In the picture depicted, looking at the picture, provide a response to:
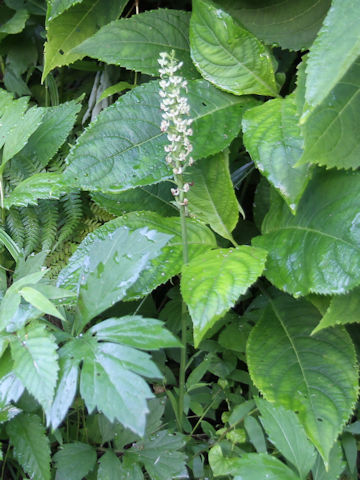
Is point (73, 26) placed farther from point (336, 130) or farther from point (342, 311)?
point (342, 311)

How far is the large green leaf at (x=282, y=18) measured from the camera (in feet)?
4.61

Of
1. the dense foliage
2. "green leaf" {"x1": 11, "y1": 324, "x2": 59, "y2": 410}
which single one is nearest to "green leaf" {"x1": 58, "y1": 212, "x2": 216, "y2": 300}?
the dense foliage

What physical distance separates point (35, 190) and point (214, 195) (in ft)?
1.73

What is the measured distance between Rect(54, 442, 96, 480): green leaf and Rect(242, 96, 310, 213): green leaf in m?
0.74

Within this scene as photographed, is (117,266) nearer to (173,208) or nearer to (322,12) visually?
(173,208)

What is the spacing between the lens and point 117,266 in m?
1.04

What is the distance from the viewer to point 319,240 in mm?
1116

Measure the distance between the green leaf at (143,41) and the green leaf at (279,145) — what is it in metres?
0.33

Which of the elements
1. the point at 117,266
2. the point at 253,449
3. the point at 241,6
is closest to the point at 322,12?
the point at 241,6

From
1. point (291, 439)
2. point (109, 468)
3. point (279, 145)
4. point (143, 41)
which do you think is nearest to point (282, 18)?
point (143, 41)

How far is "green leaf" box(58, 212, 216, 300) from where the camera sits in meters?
1.18

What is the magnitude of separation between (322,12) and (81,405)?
1.30 m

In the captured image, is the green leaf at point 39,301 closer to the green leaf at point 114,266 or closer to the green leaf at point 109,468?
the green leaf at point 114,266

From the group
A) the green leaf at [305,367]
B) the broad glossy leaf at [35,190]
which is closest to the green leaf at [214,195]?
the green leaf at [305,367]
